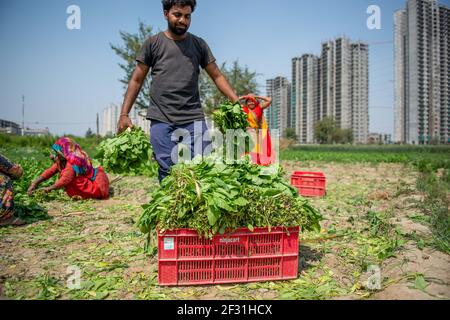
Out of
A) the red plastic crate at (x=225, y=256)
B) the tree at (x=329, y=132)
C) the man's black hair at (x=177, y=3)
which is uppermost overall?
the tree at (x=329, y=132)

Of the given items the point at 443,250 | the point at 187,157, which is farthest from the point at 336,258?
the point at 187,157

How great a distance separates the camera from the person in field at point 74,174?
5766 millimetres

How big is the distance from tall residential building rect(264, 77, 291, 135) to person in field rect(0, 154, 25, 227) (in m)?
83.3

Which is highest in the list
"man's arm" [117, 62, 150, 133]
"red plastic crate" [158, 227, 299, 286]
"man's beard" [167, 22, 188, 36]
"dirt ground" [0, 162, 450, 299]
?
"man's beard" [167, 22, 188, 36]

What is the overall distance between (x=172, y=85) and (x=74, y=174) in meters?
3.59

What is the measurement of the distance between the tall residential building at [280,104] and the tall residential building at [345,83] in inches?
494

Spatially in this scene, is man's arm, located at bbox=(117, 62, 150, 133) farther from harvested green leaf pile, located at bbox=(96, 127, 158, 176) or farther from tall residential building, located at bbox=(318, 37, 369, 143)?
tall residential building, located at bbox=(318, 37, 369, 143)

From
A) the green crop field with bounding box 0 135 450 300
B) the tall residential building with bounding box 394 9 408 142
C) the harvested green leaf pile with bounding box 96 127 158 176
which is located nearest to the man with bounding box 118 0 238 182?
the harvested green leaf pile with bounding box 96 127 158 176

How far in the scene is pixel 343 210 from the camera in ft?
18.6

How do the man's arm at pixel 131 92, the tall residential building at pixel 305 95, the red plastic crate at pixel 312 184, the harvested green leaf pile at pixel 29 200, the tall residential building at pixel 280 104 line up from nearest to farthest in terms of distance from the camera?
the man's arm at pixel 131 92
the harvested green leaf pile at pixel 29 200
the red plastic crate at pixel 312 184
the tall residential building at pixel 305 95
the tall residential building at pixel 280 104

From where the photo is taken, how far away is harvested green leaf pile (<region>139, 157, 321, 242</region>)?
2492 millimetres

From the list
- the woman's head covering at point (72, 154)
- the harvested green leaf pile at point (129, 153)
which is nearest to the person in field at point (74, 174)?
the woman's head covering at point (72, 154)

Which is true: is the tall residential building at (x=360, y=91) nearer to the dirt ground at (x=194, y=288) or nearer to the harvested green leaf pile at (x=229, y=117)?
the dirt ground at (x=194, y=288)
